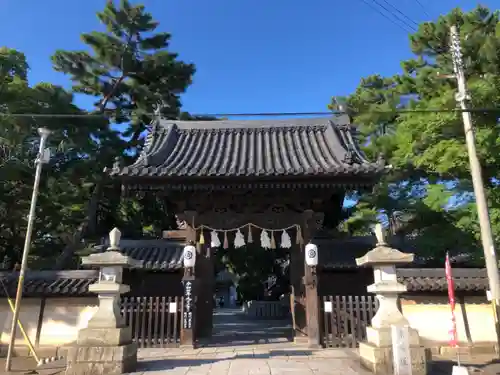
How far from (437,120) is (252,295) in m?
21.2

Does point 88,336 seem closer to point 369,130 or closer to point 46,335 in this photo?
point 46,335

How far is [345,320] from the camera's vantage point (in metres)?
10.4

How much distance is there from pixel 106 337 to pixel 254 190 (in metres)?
5.63

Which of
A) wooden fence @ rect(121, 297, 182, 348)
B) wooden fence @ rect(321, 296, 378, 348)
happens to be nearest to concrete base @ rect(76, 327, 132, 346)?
wooden fence @ rect(121, 297, 182, 348)

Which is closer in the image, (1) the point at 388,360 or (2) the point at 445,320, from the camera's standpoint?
(1) the point at 388,360

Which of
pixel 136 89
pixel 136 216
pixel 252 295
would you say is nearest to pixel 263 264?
pixel 252 295

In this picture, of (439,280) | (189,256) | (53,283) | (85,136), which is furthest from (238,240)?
(85,136)

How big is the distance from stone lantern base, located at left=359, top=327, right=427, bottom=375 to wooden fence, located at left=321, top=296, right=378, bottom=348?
276cm

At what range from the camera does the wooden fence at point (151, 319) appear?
1052 centimetres

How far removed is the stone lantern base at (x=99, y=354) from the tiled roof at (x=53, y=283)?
122 inches

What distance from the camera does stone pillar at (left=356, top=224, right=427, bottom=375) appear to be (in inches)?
286

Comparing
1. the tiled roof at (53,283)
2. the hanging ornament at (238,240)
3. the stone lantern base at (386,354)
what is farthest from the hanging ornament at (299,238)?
the tiled roof at (53,283)

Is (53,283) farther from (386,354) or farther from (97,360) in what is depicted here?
(386,354)

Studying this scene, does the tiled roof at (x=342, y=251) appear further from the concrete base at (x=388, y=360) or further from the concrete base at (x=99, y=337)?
the concrete base at (x=99, y=337)
